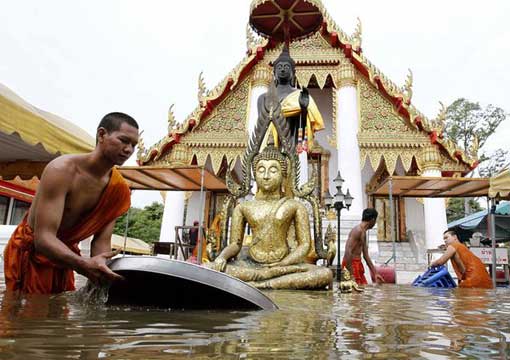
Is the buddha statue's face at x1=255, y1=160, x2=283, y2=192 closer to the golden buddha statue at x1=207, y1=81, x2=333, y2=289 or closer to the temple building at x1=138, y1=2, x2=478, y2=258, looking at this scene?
the golden buddha statue at x1=207, y1=81, x2=333, y2=289

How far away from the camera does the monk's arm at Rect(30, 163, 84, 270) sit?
1.51m

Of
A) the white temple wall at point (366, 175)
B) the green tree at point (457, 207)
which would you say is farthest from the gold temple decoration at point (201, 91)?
the green tree at point (457, 207)

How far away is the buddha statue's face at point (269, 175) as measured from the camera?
3.35 meters

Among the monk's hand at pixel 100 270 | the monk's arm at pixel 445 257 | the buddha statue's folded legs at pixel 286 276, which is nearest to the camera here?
the monk's hand at pixel 100 270

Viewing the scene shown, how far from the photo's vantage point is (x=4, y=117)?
310 cm

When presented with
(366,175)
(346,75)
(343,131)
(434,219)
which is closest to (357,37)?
(346,75)

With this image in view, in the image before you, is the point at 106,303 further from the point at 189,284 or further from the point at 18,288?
the point at 18,288

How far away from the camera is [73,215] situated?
1.90 metres

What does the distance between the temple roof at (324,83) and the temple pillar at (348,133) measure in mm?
411

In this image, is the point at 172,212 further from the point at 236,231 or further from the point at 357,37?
the point at 236,231

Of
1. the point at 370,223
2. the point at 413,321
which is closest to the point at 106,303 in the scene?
the point at 413,321

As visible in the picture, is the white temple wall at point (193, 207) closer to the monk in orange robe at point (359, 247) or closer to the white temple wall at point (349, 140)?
the white temple wall at point (349, 140)

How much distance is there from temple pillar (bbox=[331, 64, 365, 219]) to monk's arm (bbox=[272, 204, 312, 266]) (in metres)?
6.29

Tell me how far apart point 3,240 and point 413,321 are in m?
6.51
